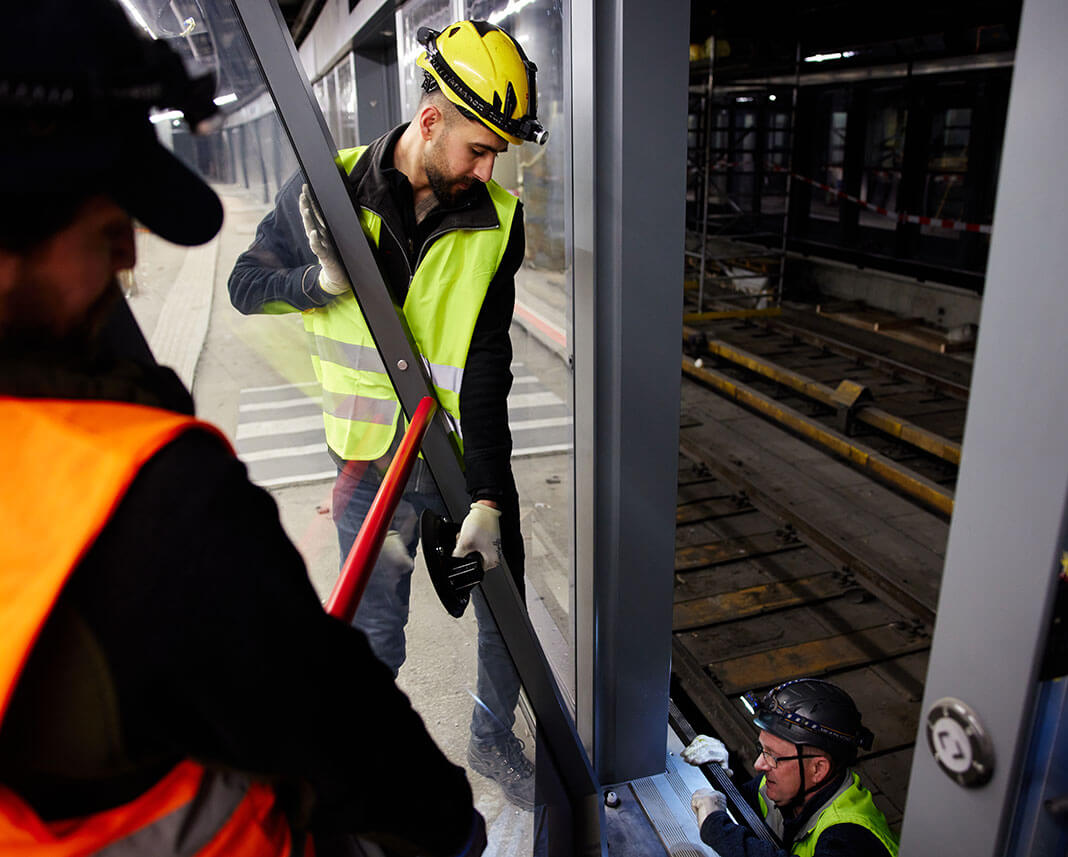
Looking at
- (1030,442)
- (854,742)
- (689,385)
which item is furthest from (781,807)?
(689,385)

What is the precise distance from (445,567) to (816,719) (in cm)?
131

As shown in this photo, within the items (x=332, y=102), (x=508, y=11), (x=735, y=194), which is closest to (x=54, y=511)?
(x=508, y=11)

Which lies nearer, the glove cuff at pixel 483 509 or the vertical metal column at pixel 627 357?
the vertical metal column at pixel 627 357

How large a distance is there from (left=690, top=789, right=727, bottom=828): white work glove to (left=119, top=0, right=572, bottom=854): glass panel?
0.53m

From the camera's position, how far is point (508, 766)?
82.6 inches

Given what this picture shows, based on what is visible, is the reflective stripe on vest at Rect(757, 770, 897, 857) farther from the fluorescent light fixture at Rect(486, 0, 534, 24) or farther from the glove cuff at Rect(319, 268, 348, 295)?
the fluorescent light fixture at Rect(486, 0, 534, 24)

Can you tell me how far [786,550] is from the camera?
4.89 meters

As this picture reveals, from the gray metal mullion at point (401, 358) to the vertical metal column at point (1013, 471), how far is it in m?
1.14

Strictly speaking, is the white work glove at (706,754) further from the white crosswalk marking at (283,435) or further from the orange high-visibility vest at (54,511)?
the orange high-visibility vest at (54,511)

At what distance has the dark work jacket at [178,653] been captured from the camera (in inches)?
25.0

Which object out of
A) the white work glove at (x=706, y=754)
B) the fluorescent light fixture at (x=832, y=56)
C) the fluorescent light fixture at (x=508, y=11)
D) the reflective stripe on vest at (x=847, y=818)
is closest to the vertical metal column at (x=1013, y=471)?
the reflective stripe on vest at (x=847, y=818)

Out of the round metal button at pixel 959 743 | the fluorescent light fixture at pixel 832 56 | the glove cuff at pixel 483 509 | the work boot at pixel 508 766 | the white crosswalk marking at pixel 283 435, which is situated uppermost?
the fluorescent light fixture at pixel 832 56

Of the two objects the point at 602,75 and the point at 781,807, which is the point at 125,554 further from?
the point at 781,807

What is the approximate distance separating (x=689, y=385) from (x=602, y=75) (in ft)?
22.4
